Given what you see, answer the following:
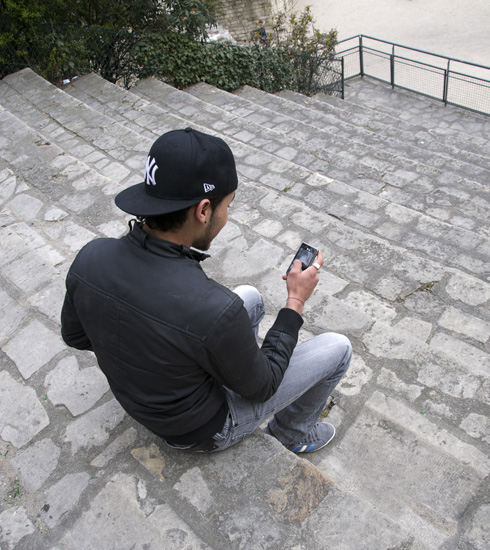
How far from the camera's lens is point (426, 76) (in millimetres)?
11797

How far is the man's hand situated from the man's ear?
53 centimetres

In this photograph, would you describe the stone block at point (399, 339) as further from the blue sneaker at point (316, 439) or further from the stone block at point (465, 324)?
the blue sneaker at point (316, 439)

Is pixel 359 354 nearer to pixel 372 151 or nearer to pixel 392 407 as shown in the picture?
pixel 392 407

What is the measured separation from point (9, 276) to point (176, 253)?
2310 millimetres

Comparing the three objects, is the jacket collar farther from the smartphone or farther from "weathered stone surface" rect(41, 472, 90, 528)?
"weathered stone surface" rect(41, 472, 90, 528)

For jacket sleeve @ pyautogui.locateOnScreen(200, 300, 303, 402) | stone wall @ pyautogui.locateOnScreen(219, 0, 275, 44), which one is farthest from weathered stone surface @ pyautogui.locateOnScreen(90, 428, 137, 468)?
stone wall @ pyautogui.locateOnScreen(219, 0, 275, 44)

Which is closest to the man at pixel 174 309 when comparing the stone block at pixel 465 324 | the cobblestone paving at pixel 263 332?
the cobblestone paving at pixel 263 332

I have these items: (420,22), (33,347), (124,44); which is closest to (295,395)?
(33,347)

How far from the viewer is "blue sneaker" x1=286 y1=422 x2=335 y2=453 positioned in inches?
97.5

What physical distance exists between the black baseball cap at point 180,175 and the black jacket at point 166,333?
0.11 m

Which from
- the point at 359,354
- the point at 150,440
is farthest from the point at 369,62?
the point at 150,440

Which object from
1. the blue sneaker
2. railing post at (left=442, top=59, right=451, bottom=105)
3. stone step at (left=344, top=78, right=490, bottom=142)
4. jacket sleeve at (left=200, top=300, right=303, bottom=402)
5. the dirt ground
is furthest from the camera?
the dirt ground

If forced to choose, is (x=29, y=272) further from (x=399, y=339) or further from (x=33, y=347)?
(x=399, y=339)

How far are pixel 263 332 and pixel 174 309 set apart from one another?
1723 millimetres
